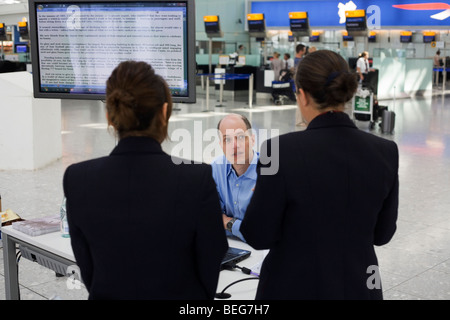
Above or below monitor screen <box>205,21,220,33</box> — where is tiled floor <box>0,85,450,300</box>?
below

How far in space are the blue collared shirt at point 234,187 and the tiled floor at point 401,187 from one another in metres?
1.00

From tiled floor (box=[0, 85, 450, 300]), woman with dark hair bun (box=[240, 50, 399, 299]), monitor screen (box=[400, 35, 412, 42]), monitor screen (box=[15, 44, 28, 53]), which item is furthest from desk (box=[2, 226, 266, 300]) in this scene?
monitor screen (box=[400, 35, 412, 42])

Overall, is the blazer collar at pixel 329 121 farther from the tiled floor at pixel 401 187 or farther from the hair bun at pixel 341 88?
the tiled floor at pixel 401 187

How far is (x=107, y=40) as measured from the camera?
2.86 metres

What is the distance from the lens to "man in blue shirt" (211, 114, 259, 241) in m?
3.16

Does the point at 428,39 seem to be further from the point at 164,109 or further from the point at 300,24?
the point at 164,109

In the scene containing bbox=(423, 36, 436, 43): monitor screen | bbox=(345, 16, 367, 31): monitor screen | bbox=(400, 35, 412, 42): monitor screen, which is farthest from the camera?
bbox=(400, 35, 412, 42): monitor screen

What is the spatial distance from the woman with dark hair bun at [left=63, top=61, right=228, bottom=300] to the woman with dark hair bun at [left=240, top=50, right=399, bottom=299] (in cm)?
22

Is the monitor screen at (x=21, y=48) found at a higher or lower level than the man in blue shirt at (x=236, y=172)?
higher

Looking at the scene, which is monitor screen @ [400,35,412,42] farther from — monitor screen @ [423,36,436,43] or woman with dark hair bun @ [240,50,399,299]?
woman with dark hair bun @ [240,50,399,299]

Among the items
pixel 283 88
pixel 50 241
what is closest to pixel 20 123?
pixel 50 241

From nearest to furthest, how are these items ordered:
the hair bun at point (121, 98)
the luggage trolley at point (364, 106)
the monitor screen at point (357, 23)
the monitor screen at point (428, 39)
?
the hair bun at point (121, 98)
the luggage trolley at point (364, 106)
the monitor screen at point (357, 23)
the monitor screen at point (428, 39)

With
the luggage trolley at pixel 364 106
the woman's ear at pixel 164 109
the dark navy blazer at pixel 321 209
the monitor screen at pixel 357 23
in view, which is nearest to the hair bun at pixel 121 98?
the woman's ear at pixel 164 109

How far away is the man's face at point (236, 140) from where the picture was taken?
10.4ft
